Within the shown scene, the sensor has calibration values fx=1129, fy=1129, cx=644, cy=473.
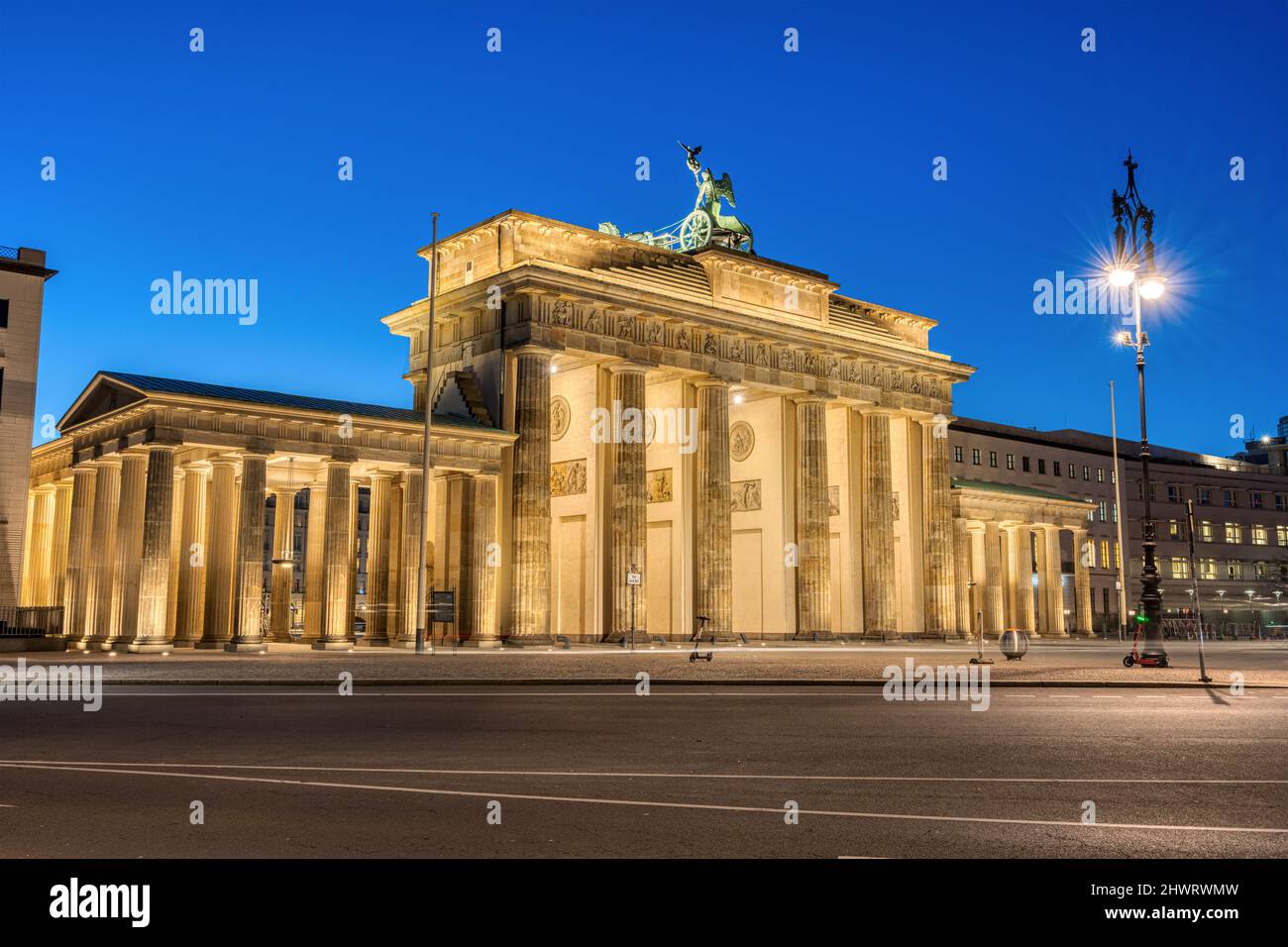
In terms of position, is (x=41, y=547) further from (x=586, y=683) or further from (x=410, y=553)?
(x=586, y=683)

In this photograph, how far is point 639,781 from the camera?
10.1 m

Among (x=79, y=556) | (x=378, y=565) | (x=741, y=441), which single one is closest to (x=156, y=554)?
(x=79, y=556)

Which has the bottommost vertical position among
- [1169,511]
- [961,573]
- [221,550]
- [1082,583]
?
[1082,583]

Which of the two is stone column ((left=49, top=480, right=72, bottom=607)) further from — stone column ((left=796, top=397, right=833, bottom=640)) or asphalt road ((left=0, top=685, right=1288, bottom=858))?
stone column ((left=796, top=397, right=833, bottom=640))

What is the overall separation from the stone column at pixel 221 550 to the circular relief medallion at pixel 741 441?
85.2ft

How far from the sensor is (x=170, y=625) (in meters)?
42.2

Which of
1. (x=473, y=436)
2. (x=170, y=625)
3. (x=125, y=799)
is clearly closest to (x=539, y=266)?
(x=473, y=436)

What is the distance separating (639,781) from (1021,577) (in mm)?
63782

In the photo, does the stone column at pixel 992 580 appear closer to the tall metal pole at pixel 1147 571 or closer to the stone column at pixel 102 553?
the tall metal pole at pixel 1147 571

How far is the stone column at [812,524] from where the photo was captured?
53.8m

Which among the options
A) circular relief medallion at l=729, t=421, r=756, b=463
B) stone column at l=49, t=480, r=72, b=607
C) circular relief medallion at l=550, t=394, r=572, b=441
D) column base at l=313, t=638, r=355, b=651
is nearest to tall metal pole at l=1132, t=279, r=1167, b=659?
column base at l=313, t=638, r=355, b=651

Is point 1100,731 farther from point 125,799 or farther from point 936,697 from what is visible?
point 125,799

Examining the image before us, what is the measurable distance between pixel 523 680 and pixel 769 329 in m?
32.0
